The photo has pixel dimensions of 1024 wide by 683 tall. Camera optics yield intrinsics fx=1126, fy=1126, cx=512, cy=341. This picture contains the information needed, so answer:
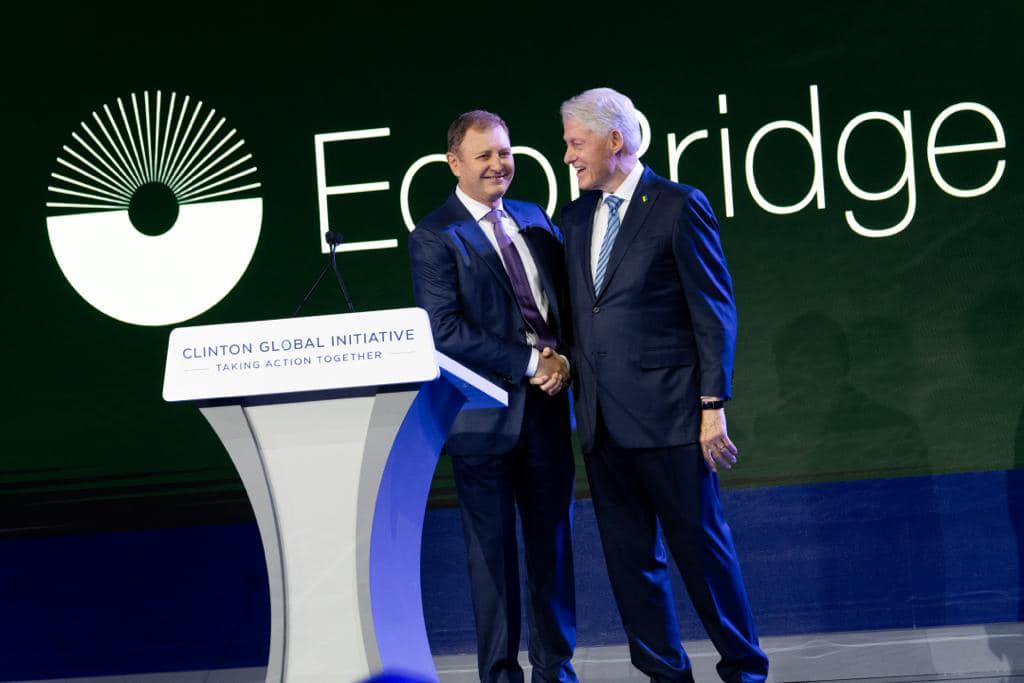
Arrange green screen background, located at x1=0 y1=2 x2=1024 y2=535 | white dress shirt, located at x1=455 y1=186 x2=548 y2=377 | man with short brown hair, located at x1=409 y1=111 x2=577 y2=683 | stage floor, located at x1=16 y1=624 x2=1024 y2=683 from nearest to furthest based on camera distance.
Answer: man with short brown hair, located at x1=409 y1=111 x2=577 y2=683
white dress shirt, located at x1=455 y1=186 x2=548 y2=377
stage floor, located at x1=16 y1=624 x2=1024 y2=683
green screen background, located at x1=0 y1=2 x2=1024 y2=535

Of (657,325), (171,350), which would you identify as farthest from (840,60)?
(171,350)

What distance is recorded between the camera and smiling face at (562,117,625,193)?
116 inches

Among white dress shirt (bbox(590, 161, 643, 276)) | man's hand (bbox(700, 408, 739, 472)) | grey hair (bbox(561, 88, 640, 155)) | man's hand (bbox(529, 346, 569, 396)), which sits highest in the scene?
grey hair (bbox(561, 88, 640, 155))

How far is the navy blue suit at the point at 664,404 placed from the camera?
281cm

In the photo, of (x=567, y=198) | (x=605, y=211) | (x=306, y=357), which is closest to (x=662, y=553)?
(x=605, y=211)

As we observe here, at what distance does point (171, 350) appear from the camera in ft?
6.62

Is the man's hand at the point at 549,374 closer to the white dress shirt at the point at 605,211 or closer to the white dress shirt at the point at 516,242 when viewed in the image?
the white dress shirt at the point at 516,242

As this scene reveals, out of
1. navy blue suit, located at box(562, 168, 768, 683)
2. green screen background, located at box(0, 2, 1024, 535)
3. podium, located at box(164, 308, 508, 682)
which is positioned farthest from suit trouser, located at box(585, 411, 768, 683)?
green screen background, located at box(0, 2, 1024, 535)

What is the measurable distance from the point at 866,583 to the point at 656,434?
1517 millimetres

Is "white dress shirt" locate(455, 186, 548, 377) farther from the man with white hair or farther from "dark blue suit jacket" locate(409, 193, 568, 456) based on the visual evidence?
the man with white hair

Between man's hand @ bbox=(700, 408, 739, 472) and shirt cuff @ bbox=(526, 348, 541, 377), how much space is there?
436mm

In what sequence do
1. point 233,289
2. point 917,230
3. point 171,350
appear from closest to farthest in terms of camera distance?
point 171,350
point 917,230
point 233,289

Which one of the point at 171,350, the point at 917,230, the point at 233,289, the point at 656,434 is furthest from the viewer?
the point at 233,289

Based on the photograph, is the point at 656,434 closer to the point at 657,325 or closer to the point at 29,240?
the point at 657,325
